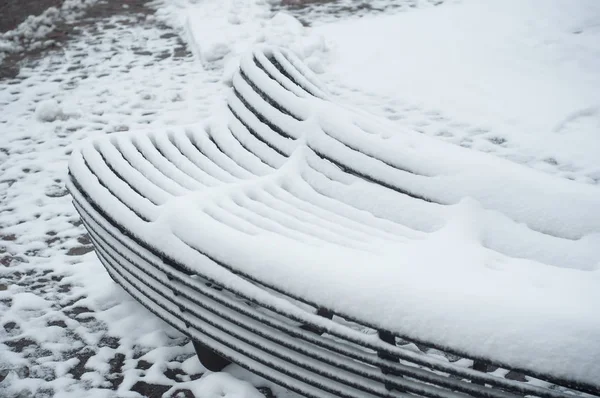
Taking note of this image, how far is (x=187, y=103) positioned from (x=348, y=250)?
3946 mm

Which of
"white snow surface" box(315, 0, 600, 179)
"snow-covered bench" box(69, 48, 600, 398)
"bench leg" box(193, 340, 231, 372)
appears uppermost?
"snow-covered bench" box(69, 48, 600, 398)

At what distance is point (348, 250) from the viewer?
1.89 m

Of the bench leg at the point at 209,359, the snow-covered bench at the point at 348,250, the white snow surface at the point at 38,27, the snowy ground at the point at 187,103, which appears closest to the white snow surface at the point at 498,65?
the snowy ground at the point at 187,103

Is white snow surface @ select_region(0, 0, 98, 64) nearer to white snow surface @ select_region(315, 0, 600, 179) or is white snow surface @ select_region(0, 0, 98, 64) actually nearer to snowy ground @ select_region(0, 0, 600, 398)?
snowy ground @ select_region(0, 0, 600, 398)

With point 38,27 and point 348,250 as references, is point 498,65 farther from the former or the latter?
point 38,27

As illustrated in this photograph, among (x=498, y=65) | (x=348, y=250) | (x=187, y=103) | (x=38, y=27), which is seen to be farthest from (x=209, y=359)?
(x=38, y=27)

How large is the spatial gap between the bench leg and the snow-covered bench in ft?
0.05

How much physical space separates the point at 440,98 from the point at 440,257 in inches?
141

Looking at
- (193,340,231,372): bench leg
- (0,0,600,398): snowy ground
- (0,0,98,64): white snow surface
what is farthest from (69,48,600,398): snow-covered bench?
(0,0,98,64): white snow surface

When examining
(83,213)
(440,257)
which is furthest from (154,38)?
(440,257)

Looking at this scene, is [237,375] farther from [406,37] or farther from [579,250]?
[406,37]

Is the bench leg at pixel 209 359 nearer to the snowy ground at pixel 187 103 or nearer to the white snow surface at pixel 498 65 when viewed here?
the snowy ground at pixel 187 103

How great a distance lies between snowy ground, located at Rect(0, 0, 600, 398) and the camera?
2.69 meters

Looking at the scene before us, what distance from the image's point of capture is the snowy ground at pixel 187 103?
106 inches
